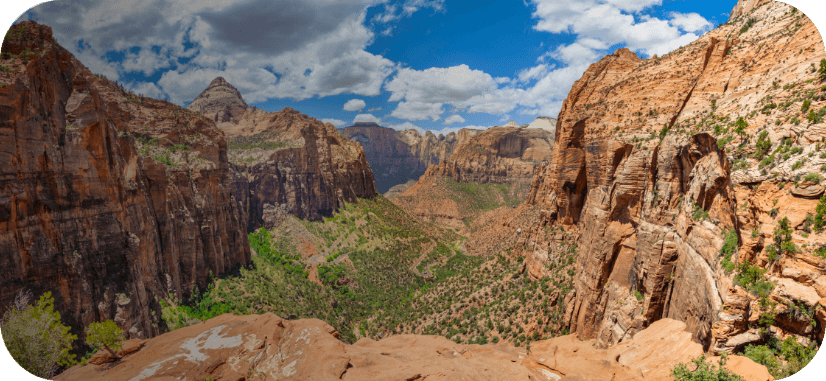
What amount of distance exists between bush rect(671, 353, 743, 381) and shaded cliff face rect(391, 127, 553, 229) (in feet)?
449

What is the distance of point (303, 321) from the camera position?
2170 centimetres

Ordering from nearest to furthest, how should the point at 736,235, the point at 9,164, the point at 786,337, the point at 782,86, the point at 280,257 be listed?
the point at 786,337 < the point at 736,235 < the point at 782,86 < the point at 9,164 < the point at 280,257

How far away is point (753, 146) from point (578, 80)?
23.1m

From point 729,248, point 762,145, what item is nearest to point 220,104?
point 762,145

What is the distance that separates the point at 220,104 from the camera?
110812 mm

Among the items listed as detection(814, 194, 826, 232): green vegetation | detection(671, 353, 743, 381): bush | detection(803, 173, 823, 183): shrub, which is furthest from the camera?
detection(803, 173, 823, 183): shrub

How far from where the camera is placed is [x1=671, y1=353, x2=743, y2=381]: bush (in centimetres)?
1109

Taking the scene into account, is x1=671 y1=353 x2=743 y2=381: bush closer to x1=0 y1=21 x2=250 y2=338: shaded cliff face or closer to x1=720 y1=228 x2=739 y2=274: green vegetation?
x1=720 y1=228 x2=739 y2=274: green vegetation

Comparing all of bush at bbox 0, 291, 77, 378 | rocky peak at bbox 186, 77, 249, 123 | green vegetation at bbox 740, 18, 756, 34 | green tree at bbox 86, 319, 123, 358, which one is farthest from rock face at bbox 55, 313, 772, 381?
rocky peak at bbox 186, 77, 249, 123

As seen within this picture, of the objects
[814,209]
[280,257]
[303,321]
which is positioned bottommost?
[280,257]

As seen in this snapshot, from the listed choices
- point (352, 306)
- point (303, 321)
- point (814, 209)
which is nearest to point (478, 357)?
point (303, 321)

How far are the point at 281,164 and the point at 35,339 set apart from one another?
239 feet

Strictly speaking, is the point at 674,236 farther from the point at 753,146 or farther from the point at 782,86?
the point at 782,86

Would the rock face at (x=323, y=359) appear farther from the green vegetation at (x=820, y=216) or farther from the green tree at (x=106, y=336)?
the green vegetation at (x=820, y=216)
